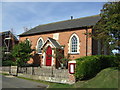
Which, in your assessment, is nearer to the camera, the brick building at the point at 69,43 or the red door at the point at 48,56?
the brick building at the point at 69,43

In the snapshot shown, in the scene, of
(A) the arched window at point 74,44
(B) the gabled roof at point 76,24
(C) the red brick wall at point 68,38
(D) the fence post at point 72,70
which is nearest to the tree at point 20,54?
(C) the red brick wall at point 68,38

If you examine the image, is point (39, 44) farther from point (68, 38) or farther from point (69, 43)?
point (69, 43)

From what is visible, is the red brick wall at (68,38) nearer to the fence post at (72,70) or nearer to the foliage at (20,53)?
the foliage at (20,53)

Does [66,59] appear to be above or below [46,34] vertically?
below

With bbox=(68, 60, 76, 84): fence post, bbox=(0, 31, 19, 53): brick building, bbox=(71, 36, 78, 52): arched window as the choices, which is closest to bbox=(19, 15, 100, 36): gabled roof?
bbox=(71, 36, 78, 52): arched window

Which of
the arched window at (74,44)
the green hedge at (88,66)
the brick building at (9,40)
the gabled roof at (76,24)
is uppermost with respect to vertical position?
the gabled roof at (76,24)

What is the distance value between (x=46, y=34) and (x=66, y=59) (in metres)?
7.59

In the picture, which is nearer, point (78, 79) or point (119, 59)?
point (119, 59)

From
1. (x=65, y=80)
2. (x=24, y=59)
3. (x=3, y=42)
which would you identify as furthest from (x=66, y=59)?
(x=3, y=42)

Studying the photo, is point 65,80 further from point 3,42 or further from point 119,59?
point 3,42

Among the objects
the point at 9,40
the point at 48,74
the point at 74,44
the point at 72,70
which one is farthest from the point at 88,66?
the point at 9,40

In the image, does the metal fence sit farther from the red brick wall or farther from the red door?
the red brick wall

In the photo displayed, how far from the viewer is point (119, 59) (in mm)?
10883

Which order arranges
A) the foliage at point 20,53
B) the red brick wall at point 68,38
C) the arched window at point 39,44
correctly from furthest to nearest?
the arched window at point 39,44
the foliage at point 20,53
the red brick wall at point 68,38
